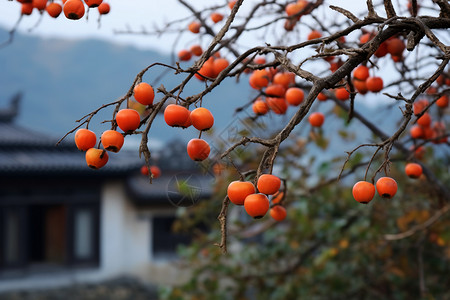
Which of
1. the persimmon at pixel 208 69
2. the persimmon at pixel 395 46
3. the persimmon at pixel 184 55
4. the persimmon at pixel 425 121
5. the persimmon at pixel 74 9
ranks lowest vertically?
the persimmon at pixel 425 121

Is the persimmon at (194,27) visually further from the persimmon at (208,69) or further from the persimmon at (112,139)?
the persimmon at (112,139)

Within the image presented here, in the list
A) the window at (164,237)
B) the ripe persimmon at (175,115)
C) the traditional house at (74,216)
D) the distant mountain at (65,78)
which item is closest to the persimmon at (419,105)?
the ripe persimmon at (175,115)

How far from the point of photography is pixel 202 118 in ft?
3.97

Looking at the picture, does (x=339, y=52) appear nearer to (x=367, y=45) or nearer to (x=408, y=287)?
(x=367, y=45)

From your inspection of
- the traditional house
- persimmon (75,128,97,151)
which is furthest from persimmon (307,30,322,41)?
the traditional house

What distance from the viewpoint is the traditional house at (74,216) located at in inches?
401

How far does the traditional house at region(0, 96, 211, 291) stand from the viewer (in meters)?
10.2

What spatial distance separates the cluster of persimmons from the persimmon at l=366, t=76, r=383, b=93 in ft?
3.24

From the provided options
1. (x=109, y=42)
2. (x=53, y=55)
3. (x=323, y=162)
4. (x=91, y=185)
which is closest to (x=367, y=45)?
(x=323, y=162)

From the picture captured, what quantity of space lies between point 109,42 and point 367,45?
116 feet

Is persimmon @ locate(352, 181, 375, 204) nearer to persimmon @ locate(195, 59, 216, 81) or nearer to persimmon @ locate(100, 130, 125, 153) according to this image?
persimmon @ locate(100, 130, 125, 153)

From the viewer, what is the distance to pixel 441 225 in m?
3.53

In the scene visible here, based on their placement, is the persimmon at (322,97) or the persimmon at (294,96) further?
the persimmon at (322,97)

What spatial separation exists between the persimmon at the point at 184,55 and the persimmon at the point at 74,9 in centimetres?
85
